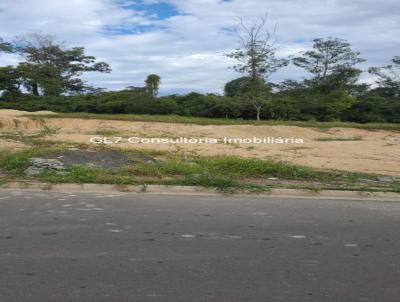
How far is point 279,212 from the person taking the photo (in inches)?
283

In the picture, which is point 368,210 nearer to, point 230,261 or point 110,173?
point 230,261

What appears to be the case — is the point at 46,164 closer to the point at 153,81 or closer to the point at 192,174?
the point at 192,174

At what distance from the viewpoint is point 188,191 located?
9.02 metres

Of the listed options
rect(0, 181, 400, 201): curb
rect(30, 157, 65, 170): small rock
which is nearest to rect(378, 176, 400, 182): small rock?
rect(0, 181, 400, 201): curb

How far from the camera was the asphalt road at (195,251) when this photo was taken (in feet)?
13.2

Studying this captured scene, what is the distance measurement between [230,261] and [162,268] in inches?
26.6

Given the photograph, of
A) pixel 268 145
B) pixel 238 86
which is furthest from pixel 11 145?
pixel 238 86

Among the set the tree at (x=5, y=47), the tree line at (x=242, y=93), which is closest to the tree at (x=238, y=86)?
the tree line at (x=242, y=93)

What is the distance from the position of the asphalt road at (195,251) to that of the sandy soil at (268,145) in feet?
18.1

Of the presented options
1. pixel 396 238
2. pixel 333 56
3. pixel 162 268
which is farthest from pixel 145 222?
pixel 333 56

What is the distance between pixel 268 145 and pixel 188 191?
27.7ft

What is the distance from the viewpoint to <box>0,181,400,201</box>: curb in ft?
28.8

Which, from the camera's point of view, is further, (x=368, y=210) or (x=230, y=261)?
(x=368, y=210)

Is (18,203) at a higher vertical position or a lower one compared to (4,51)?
lower
